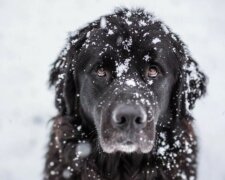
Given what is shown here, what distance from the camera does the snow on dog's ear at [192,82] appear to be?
457cm

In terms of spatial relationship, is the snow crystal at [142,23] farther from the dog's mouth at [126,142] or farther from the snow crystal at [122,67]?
the dog's mouth at [126,142]

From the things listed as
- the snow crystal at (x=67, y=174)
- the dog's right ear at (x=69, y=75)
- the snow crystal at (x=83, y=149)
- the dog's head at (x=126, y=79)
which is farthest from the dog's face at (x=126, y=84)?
the snow crystal at (x=67, y=174)

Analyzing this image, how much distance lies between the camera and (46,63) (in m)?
7.49

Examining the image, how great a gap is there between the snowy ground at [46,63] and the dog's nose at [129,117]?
1.58m

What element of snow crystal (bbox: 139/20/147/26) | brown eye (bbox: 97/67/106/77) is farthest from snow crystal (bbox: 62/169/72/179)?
snow crystal (bbox: 139/20/147/26)

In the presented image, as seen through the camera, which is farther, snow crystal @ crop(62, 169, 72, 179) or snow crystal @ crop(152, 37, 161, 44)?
snow crystal @ crop(62, 169, 72, 179)

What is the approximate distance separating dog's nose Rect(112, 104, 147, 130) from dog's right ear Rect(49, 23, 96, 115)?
0.95m

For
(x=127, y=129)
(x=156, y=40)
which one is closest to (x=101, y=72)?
(x=156, y=40)

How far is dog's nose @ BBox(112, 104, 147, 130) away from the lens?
3587mm

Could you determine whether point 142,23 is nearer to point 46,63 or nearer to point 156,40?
point 156,40

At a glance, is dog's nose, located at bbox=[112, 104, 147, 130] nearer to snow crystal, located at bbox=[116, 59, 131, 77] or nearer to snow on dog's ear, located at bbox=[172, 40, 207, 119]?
snow crystal, located at bbox=[116, 59, 131, 77]

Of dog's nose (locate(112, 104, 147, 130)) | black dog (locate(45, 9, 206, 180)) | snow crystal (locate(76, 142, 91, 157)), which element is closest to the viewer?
dog's nose (locate(112, 104, 147, 130))

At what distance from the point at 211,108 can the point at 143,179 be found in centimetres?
264

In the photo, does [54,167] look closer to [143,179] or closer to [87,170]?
[87,170]
